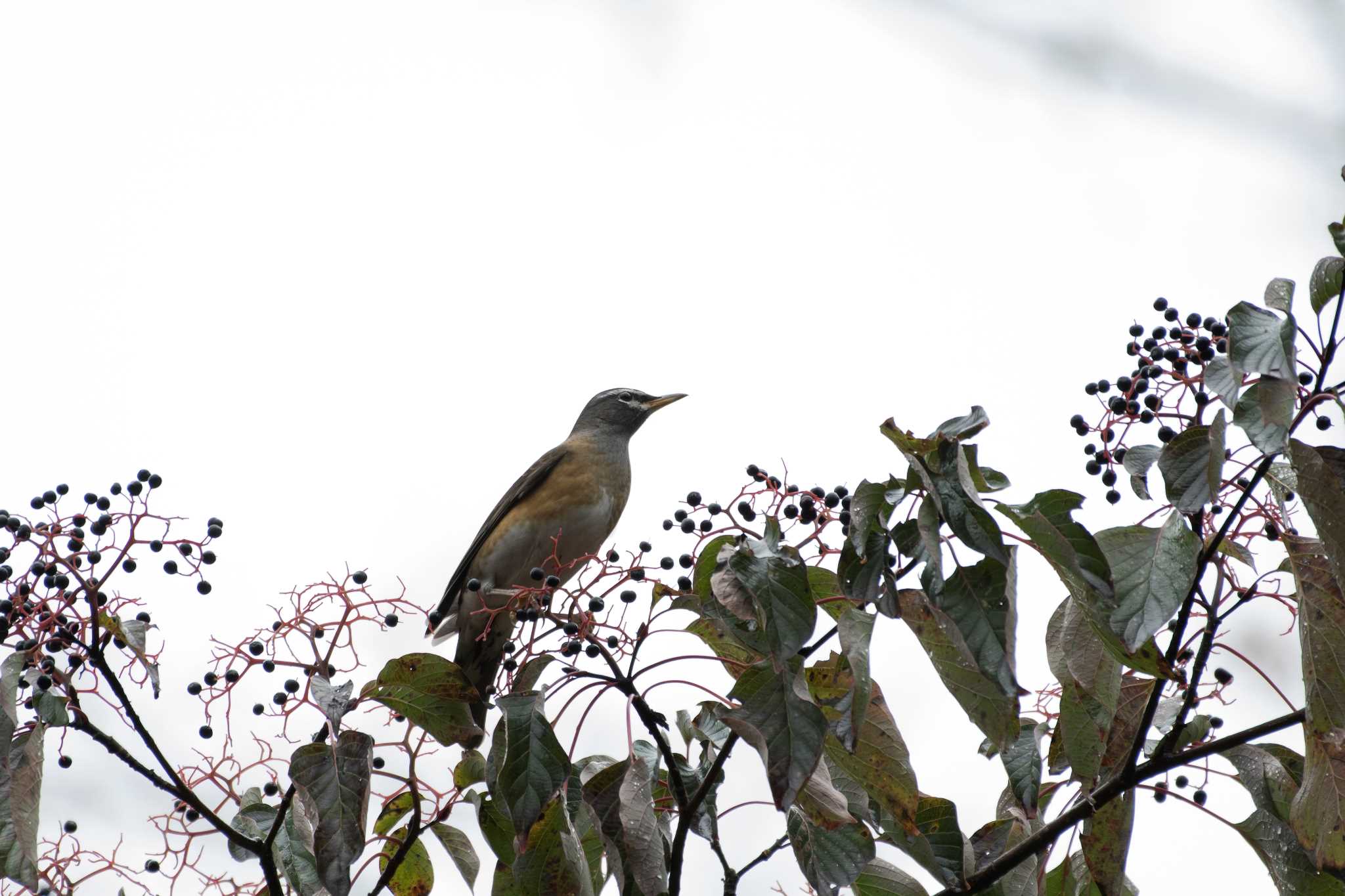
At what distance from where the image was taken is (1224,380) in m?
2.10

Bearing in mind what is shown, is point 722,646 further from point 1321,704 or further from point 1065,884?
point 1321,704

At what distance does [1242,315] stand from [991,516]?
2.10ft

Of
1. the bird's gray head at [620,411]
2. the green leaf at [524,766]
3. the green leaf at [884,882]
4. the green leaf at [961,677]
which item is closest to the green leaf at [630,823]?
the green leaf at [524,766]

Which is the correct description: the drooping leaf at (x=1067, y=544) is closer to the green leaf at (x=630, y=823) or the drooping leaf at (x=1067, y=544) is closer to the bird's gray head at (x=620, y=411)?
the green leaf at (x=630, y=823)

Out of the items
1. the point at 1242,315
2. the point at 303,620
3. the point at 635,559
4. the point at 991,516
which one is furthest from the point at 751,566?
the point at 303,620

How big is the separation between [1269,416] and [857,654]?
30.6 inches

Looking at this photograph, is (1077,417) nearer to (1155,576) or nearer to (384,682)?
(1155,576)

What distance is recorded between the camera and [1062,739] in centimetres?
244

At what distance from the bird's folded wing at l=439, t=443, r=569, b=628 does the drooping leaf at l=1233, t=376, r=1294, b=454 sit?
398 centimetres

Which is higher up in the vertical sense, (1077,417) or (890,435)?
(1077,417)

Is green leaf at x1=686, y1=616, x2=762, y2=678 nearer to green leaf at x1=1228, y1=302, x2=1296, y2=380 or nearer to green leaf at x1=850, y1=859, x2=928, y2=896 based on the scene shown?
green leaf at x1=850, y1=859, x2=928, y2=896

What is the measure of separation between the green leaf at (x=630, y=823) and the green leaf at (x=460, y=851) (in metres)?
0.68

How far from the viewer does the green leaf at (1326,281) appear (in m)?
2.10

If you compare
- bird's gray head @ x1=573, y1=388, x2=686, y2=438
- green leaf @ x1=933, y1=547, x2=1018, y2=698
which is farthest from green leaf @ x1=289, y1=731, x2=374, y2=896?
bird's gray head @ x1=573, y1=388, x2=686, y2=438
